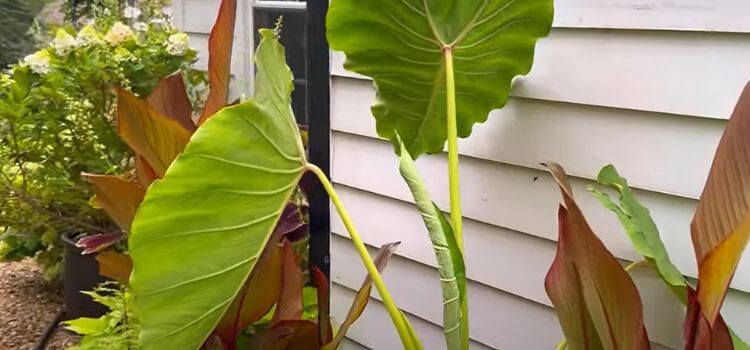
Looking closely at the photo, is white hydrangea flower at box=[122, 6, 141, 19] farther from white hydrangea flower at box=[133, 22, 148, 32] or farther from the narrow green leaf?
the narrow green leaf

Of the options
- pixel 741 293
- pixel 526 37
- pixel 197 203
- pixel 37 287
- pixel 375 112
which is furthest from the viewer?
pixel 37 287

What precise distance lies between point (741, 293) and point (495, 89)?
0.54m

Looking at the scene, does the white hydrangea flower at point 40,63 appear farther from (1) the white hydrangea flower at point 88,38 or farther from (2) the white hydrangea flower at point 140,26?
(2) the white hydrangea flower at point 140,26

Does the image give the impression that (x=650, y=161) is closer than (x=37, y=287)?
Yes

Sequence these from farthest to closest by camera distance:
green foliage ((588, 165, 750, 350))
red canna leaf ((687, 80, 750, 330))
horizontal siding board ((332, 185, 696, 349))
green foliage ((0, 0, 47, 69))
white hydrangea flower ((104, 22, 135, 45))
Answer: green foliage ((0, 0, 47, 69)) < white hydrangea flower ((104, 22, 135, 45)) < horizontal siding board ((332, 185, 696, 349)) < green foliage ((588, 165, 750, 350)) < red canna leaf ((687, 80, 750, 330))

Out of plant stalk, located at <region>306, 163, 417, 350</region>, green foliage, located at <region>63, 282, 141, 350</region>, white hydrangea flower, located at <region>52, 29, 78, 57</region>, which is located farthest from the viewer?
white hydrangea flower, located at <region>52, 29, 78, 57</region>

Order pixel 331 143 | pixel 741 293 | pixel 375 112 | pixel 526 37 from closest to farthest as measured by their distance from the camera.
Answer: pixel 741 293 < pixel 526 37 < pixel 375 112 < pixel 331 143

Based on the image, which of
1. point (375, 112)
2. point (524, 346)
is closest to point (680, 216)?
point (524, 346)

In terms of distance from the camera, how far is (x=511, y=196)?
137cm

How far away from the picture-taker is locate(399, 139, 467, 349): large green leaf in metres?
0.94

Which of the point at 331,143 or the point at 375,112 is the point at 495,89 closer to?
the point at 375,112

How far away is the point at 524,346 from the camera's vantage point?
140cm

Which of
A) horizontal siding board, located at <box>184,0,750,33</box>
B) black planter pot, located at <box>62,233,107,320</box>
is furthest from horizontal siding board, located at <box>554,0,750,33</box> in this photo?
black planter pot, located at <box>62,233,107,320</box>

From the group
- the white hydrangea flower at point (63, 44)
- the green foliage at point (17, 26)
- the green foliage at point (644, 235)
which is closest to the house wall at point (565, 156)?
the green foliage at point (644, 235)
